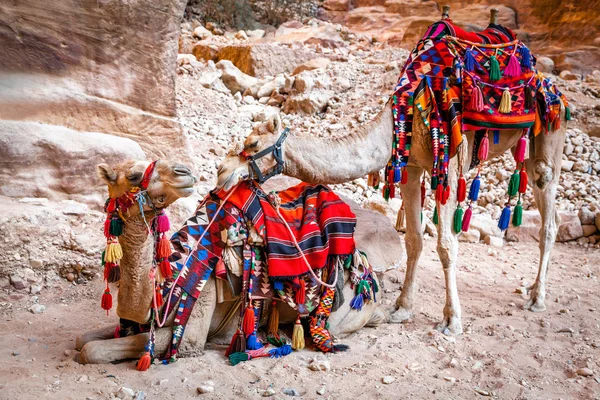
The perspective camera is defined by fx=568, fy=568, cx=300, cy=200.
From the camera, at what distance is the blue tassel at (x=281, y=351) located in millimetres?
3799

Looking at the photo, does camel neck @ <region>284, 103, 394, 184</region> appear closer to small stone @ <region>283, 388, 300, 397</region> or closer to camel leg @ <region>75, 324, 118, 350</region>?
small stone @ <region>283, 388, 300, 397</region>

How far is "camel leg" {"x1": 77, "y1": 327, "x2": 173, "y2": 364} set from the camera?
3475mm

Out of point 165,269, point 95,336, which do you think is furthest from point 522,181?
point 95,336

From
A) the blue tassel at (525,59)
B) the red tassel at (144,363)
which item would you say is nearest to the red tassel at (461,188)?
the blue tassel at (525,59)

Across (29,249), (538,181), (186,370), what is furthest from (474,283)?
(29,249)

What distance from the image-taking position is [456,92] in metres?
4.52

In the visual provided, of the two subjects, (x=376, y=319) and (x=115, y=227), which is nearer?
(x=115, y=227)

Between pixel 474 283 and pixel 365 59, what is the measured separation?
23.2ft

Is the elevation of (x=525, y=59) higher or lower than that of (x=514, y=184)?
higher

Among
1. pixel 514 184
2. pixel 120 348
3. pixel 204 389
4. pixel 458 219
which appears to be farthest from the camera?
pixel 514 184

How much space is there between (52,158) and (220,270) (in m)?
2.63

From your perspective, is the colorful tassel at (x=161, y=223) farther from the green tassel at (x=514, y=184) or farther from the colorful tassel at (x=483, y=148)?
the green tassel at (x=514, y=184)

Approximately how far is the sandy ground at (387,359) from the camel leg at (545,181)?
37 cm

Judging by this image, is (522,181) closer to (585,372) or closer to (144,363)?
(585,372)
